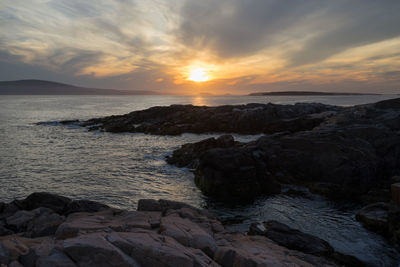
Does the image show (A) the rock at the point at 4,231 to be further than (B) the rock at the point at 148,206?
No

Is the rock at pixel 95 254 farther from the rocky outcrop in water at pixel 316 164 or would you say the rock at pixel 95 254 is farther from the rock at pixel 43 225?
the rocky outcrop in water at pixel 316 164

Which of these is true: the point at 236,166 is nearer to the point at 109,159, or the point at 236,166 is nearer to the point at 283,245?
the point at 283,245

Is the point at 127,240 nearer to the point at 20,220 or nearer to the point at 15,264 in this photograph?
the point at 15,264

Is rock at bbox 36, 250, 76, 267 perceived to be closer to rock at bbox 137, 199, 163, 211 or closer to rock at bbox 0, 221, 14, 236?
rock at bbox 0, 221, 14, 236

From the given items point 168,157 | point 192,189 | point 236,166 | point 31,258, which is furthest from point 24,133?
point 31,258

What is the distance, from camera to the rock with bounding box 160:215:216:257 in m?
8.59

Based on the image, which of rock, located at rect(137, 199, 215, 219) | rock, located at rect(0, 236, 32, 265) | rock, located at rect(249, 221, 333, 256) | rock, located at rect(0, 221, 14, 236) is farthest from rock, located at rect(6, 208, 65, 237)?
rock, located at rect(249, 221, 333, 256)

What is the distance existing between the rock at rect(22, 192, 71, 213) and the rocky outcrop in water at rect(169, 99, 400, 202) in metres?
9.49

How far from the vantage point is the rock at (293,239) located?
10594 mm

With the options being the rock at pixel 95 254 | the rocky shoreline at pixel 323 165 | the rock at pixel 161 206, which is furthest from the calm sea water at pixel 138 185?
the rock at pixel 95 254

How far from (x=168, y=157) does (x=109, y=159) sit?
21.7 ft

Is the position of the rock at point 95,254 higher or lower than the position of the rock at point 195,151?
higher

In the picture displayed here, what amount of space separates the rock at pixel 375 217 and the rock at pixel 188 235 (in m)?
9.49

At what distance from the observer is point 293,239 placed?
434 inches
